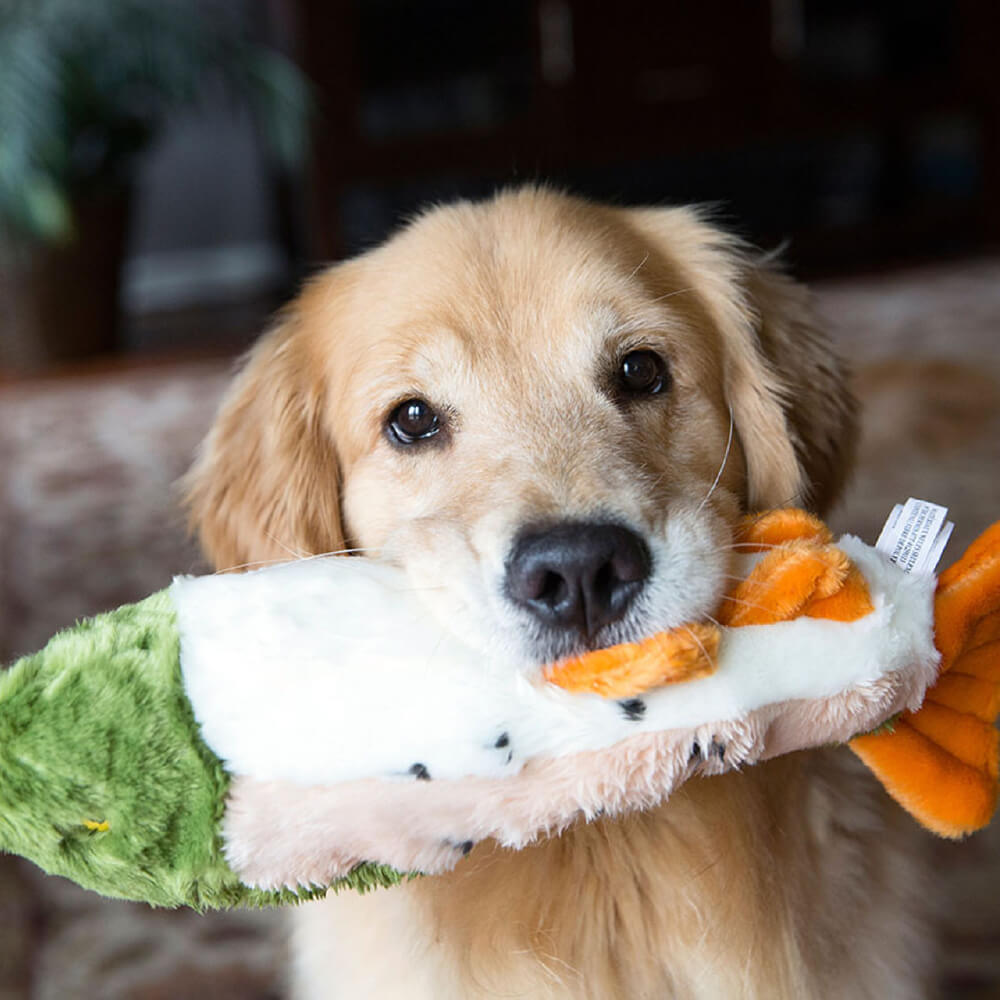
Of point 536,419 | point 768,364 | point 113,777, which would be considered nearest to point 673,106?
point 768,364

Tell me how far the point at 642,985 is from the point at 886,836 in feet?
1.36

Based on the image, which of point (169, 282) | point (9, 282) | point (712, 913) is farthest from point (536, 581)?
point (169, 282)

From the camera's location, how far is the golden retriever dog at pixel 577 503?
1.20 metres

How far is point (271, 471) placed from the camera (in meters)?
1.64

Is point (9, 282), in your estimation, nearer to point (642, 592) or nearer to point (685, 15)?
point (685, 15)

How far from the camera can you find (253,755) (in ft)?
3.27

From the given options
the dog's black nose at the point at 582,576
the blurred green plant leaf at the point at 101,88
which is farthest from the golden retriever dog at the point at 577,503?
the blurred green plant leaf at the point at 101,88

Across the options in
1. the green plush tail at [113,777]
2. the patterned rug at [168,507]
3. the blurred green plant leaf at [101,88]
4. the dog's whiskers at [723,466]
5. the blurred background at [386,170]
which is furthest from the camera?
the blurred green plant leaf at [101,88]

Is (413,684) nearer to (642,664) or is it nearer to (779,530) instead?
(642,664)

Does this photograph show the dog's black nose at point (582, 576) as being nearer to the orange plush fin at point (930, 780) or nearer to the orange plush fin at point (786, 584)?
the orange plush fin at point (786, 584)

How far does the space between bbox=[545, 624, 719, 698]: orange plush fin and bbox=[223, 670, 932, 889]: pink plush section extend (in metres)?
0.05

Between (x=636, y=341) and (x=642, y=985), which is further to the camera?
(x=636, y=341)

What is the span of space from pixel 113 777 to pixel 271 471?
0.72 m

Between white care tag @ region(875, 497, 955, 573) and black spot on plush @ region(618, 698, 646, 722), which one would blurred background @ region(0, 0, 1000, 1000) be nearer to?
white care tag @ region(875, 497, 955, 573)
